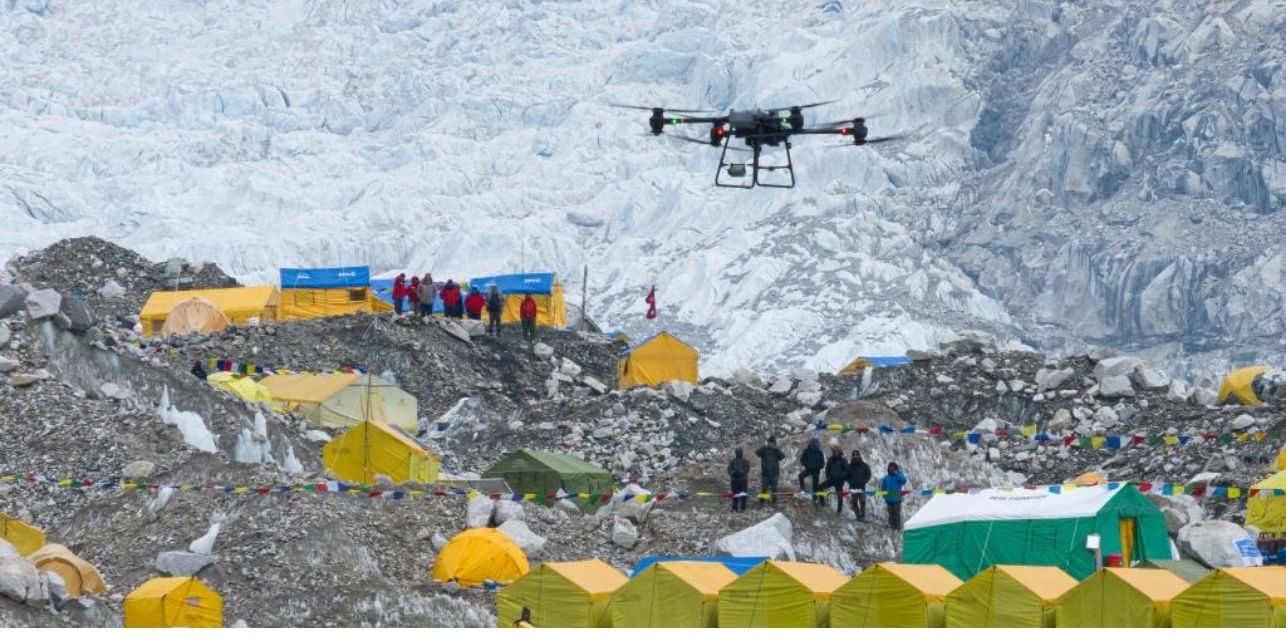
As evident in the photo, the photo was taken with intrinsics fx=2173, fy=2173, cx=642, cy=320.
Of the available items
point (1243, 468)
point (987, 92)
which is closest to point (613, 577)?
point (1243, 468)

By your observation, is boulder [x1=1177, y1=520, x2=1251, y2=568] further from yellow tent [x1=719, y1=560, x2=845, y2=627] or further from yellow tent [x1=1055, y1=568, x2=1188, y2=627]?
yellow tent [x1=719, y1=560, x2=845, y2=627]

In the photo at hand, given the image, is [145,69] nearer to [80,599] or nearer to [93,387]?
[93,387]

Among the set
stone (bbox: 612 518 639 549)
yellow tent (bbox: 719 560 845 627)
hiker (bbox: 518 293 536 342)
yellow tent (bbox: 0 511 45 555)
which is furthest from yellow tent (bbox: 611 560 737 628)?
hiker (bbox: 518 293 536 342)

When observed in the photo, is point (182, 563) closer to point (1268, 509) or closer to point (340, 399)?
point (1268, 509)

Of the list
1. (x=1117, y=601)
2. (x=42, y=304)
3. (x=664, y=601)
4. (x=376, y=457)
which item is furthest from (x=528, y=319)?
(x=1117, y=601)

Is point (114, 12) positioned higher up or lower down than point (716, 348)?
higher up

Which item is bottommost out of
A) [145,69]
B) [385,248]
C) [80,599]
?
[80,599]
